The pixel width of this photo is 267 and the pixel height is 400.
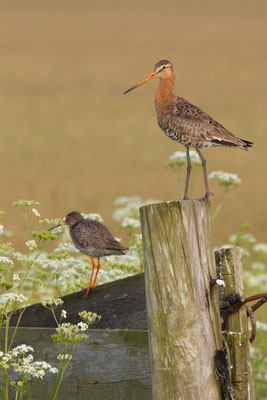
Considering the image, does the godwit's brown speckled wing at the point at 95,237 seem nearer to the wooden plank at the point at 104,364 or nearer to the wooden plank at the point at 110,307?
the wooden plank at the point at 110,307

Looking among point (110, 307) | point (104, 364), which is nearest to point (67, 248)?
point (110, 307)

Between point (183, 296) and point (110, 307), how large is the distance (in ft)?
3.28

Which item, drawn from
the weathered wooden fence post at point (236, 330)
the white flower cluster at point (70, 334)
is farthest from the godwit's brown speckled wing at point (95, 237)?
the weathered wooden fence post at point (236, 330)

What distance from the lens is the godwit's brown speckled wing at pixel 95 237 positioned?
5.78 meters

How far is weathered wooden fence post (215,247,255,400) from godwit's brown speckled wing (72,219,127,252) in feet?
6.88

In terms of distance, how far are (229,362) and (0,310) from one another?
153 cm

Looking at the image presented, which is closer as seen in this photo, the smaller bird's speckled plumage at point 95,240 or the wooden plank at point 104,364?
the wooden plank at point 104,364

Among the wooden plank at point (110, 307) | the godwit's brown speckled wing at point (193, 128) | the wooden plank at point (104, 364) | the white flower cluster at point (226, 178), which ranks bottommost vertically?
the wooden plank at point (104, 364)

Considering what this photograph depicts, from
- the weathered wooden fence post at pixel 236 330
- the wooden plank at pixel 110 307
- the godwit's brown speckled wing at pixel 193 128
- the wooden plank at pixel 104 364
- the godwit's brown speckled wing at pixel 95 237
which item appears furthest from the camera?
the godwit's brown speckled wing at pixel 95 237

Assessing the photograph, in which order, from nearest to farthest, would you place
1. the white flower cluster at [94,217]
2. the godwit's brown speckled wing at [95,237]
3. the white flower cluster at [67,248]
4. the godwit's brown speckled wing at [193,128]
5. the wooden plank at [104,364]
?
1. the wooden plank at [104,364]
2. the godwit's brown speckled wing at [193,128]
3. the godwit's brown speckled wing at [95,237]
4. the white flower cluster at [67,248]
5. the white flower cluster at [94,217]

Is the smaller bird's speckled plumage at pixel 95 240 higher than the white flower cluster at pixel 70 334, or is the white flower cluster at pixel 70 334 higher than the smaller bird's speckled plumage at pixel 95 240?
the smaller bird's speckled plumage at pixel 95 240

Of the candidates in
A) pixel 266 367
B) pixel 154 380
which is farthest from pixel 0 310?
pixel 266 367

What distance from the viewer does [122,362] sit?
4051mm

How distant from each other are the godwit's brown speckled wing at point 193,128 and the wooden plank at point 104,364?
1.94 metres
